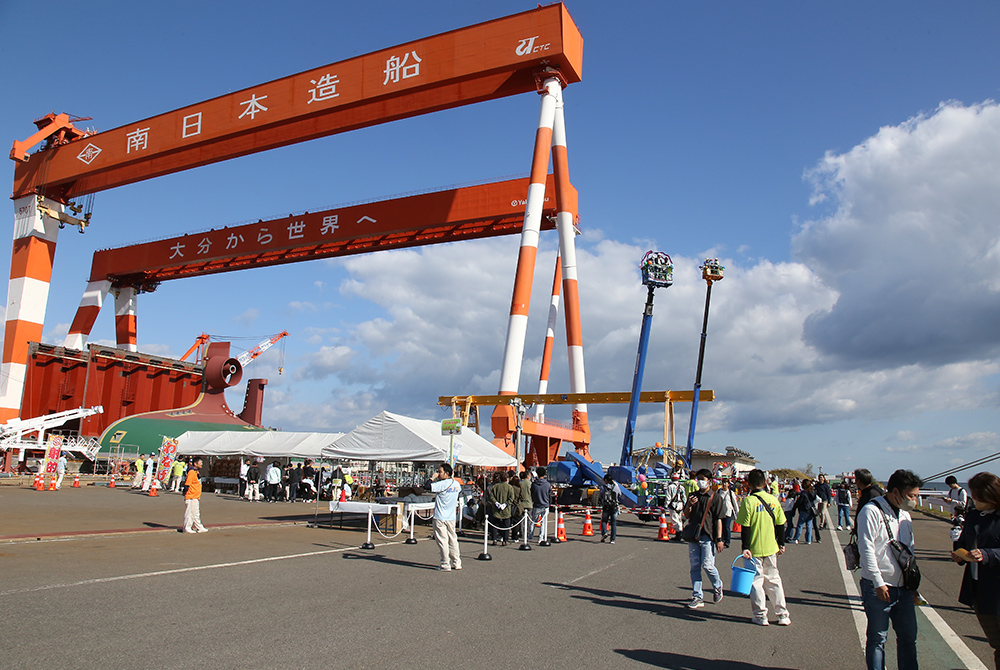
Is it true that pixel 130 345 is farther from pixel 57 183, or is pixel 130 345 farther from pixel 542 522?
pixel 542 522

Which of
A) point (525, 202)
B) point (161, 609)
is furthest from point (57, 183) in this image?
point (161, 609)

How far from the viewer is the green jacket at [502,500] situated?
40.6ft

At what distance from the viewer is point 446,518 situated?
31.0ft

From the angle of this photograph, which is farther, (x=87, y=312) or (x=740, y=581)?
(x=87, y=312)

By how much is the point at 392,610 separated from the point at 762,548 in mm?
3773

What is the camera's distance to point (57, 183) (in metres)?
33.6

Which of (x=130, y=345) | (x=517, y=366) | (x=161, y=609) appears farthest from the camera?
(x=130, y=345)

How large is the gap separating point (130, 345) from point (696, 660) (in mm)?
48135

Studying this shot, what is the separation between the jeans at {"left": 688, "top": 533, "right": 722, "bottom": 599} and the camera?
712cm

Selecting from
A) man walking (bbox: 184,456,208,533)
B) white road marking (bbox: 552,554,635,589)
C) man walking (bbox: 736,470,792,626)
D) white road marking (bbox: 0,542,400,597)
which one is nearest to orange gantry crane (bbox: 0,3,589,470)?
man walking (bbox: 184,456,208,533)

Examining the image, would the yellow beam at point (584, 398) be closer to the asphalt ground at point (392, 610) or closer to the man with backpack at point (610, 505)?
the man with backpack at point (610, 505)

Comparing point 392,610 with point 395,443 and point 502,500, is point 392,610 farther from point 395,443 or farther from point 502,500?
point 395,443

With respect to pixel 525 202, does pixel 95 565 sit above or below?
below

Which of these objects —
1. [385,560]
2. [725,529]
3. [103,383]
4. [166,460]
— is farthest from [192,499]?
[103,383]
